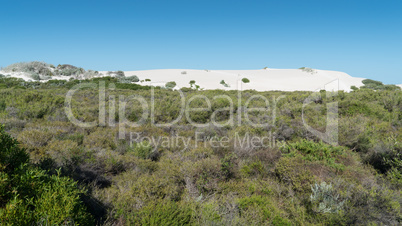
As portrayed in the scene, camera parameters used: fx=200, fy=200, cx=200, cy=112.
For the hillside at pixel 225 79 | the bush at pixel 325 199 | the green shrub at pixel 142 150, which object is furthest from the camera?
the hillside at pixel 225 79

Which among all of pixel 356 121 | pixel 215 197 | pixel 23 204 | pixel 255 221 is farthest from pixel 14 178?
pixel 356 121

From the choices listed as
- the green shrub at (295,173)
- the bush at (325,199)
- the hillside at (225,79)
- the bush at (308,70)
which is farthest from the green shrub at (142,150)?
the bush at (308,70)

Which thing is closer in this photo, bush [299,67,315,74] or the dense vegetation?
the dense vegetation

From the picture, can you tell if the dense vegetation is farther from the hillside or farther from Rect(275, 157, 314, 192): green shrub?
the hillside

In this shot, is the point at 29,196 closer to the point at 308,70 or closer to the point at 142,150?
the point at 142,150

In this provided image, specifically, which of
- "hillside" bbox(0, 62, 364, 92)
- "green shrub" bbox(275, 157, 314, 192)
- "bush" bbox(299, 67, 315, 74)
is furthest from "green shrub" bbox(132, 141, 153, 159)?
"bush" bbox(299, 67, 315, 74)

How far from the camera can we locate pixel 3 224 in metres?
1.81

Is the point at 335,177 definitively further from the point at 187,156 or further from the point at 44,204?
the point at 44,204

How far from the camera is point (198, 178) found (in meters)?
4.29

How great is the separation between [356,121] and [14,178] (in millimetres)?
9317

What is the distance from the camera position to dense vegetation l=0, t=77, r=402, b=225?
8.17ft

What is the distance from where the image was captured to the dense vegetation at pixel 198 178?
249 centimetres

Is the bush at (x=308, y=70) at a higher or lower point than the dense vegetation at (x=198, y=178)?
higher

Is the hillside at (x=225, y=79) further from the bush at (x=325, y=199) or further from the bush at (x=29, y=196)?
the bush at (x=29, y=196)
